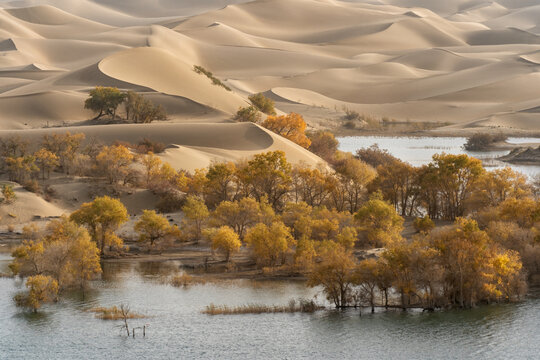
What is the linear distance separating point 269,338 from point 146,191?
99.7ft

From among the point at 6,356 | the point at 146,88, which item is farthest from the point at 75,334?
the point at 146,88

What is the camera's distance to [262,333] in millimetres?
37406

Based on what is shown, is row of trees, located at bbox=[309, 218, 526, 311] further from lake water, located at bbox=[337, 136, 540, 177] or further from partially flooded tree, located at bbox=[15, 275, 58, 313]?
lake water, located at bbox=[337, 136, 540, 177]

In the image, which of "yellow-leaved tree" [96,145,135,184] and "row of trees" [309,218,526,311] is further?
"yellow-leaved tree" [96,145,135,184]

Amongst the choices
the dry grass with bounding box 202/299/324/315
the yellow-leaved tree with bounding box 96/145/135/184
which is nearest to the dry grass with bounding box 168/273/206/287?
the dry grass with bounding box 202/299/324/315

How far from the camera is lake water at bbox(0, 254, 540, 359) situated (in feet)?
116

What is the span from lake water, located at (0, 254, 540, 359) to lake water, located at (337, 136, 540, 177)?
1677 inches

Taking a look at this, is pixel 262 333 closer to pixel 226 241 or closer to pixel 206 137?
pixel 226 241

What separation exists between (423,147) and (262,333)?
221ft

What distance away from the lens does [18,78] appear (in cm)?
14388

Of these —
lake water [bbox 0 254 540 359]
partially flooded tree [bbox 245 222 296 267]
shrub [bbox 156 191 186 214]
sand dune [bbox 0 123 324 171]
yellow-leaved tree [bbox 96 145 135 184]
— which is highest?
sand dune [bbox 0 123 324 171]

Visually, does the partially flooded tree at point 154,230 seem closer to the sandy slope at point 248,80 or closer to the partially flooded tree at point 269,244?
the partially flooded tree at point 269,244

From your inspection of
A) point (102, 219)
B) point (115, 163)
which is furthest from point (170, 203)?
point (102, 219)

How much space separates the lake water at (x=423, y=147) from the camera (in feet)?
284
